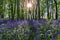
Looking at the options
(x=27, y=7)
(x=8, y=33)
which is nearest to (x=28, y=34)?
(x=8, y=33)

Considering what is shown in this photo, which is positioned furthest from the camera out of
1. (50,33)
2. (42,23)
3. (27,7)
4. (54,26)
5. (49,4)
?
(49,4)

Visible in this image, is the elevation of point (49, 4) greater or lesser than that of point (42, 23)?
greater

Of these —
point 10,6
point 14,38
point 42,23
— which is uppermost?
point 10,6

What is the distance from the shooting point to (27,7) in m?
14.4

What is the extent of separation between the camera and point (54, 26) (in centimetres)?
472

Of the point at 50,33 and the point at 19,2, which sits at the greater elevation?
the point at 19,2

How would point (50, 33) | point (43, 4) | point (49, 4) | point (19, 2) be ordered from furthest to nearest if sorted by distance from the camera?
1. point (43, 4)
2. point (49, 4)
3. point (19, 2)
4. point (50, 33)

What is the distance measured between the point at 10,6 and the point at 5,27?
10.3 metres

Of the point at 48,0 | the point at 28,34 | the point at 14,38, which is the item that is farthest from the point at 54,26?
the point at 48,0

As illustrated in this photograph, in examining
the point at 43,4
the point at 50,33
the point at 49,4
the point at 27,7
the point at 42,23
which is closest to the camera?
the point at 50,33

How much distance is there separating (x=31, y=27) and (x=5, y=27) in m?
0.86

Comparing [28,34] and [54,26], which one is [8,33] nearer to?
[28,34]

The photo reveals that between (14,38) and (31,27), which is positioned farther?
(31,27)

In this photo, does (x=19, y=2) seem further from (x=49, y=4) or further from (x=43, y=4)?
(x=43, y=4)
